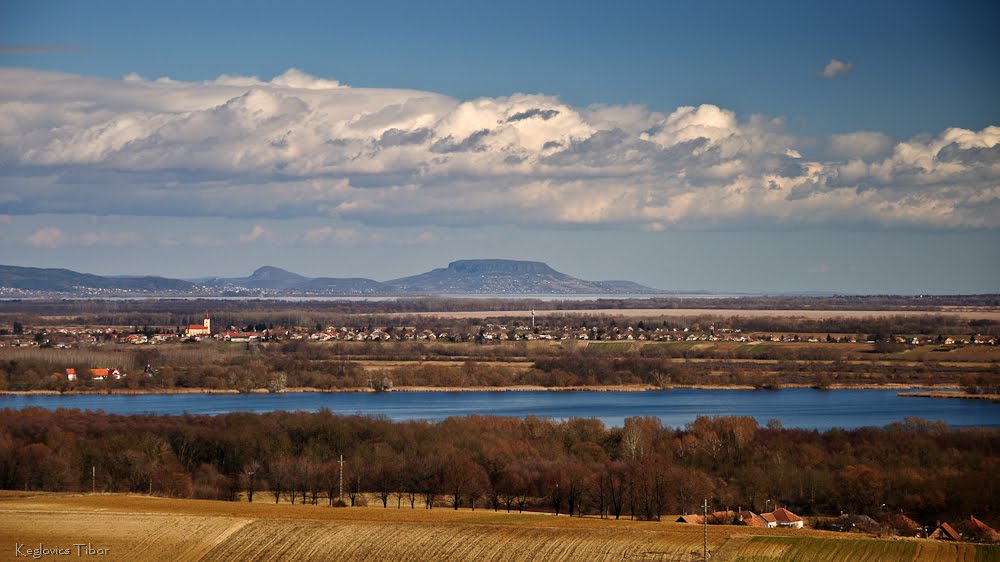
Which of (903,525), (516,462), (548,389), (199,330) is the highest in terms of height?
(199,330)

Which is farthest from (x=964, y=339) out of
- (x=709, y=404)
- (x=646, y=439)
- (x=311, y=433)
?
(x=311, y=433)

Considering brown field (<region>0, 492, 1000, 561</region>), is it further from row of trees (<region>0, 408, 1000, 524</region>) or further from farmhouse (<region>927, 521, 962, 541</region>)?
row of trees (<region>0, 408, 1000, 524</region>)

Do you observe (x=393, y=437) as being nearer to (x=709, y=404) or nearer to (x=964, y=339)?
(x=709, y=404)

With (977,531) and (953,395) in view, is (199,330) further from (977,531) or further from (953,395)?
(977,531)

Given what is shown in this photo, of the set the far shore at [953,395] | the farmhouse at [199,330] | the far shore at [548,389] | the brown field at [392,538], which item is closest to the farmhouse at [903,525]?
the brown field at [392,538]

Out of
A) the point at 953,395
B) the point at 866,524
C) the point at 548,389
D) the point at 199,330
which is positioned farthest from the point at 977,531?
the point at 199,330

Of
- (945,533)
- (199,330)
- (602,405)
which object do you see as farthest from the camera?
(199,330)

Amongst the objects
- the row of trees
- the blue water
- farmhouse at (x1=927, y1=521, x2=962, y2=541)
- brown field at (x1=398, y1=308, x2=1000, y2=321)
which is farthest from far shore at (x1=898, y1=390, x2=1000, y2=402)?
brown field at (x1=398, y1=308, x2=1000, y2=321)
